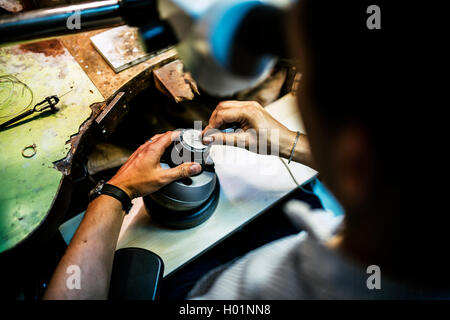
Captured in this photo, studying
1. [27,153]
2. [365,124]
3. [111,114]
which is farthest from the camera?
[111,114]

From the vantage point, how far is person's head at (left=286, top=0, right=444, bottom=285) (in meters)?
0.33

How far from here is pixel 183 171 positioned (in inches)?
36.3

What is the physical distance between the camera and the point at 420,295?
615 millimetres

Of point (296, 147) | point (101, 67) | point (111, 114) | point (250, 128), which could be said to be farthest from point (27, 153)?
point (296, 147)

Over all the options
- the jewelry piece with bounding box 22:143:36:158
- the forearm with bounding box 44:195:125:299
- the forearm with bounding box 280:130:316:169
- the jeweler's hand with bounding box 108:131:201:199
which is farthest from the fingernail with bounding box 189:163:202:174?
the jewelry piece with bounding box 22:143:36:158

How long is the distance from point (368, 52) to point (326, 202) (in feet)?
4.14

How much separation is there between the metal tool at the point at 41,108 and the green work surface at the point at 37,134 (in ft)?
0.08

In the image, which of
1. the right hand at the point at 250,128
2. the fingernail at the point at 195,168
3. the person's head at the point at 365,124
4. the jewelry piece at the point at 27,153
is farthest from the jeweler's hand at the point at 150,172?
the person's head at the point at 365,124

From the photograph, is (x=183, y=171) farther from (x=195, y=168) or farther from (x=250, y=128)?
(x=250, y=128)

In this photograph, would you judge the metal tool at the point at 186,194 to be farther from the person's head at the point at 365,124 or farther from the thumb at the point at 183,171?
the person's head at the point at 365,124

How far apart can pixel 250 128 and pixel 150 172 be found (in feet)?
1.61

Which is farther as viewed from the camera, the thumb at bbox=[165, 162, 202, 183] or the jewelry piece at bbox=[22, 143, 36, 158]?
the jewelry piece at bbox=[22, 143, 36, 158]

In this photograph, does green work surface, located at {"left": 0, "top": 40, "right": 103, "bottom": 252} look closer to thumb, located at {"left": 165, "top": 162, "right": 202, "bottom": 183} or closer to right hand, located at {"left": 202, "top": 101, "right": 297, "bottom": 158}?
thumb, located at {"left": 165, "top": 162, "right": 202, "bottom": 183}

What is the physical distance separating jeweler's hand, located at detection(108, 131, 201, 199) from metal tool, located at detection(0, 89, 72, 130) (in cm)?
49
